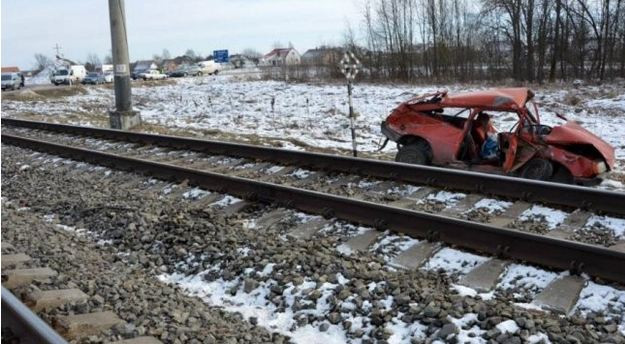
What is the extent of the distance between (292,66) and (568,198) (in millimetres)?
48184

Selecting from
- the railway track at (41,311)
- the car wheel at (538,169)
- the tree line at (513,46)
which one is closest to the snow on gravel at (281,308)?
the railway track at (41,311)

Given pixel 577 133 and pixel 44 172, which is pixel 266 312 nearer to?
pixel 577 133

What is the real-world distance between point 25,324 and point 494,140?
7.61 meters

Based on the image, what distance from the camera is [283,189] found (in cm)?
786

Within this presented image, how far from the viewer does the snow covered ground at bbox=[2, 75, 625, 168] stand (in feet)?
55.7

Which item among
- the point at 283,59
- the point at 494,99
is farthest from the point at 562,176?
the point at 283,59

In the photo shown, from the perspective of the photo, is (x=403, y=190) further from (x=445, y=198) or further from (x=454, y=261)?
(x=454, y=261)

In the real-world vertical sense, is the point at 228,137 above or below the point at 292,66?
below

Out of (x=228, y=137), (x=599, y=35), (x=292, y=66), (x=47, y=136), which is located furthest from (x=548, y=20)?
(x=47, y=136)

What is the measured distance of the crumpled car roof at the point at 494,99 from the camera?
907cm

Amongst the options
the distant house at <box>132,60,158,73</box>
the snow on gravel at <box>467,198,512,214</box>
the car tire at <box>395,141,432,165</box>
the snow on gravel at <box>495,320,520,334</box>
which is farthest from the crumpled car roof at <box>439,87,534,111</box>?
the distant house at <box>132,60,158,73</box>

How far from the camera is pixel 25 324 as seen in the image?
3.88 meters

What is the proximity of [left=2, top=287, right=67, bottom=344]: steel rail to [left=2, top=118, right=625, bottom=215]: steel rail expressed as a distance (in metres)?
5.53

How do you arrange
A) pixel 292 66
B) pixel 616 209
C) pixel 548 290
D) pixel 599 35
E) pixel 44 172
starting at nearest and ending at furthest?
pixel 548 290 → pixel 616 209 → pixel 44 172 → pixel 599 35 → pixel 292 66
